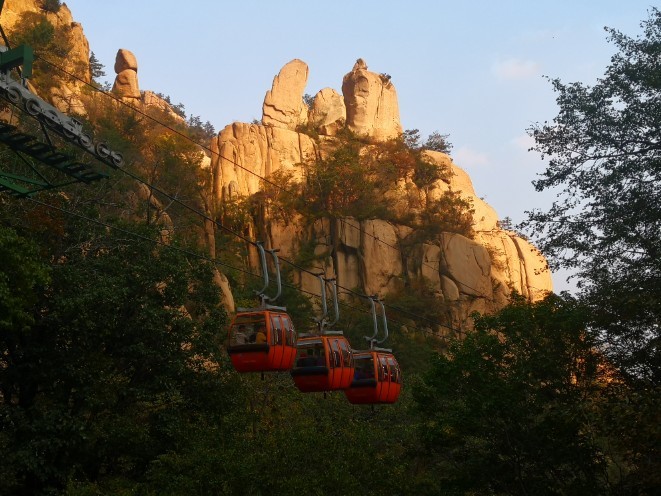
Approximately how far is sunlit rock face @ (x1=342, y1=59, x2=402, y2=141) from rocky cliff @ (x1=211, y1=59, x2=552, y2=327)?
9cm

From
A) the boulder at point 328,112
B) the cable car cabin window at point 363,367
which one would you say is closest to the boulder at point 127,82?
the boulder at point 328,112

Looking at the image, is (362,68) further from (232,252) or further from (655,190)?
(655,190)

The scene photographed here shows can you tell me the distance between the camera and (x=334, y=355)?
61.5 feet

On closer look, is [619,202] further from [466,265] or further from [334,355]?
[466,265]

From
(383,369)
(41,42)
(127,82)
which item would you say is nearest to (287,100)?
(127,82)

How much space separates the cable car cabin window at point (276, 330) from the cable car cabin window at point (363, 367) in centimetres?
419

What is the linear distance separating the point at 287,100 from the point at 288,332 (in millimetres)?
58253

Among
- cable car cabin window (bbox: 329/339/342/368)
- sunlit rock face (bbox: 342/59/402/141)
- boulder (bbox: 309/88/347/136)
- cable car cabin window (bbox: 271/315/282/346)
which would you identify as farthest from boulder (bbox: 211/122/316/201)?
cable car cabin window (bbox: 271/315/282/346)

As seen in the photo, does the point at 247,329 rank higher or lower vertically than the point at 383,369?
higher

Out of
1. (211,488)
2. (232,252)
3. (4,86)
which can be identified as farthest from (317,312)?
(4,86)

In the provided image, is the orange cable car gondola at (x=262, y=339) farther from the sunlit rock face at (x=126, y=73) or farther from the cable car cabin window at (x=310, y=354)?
the sunlit rock face at (x=126, y=73)

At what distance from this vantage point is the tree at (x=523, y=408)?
75.0 feet

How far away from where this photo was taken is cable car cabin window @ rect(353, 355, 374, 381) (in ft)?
68.0

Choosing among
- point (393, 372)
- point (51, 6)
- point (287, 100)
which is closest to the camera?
point (393, 372)
